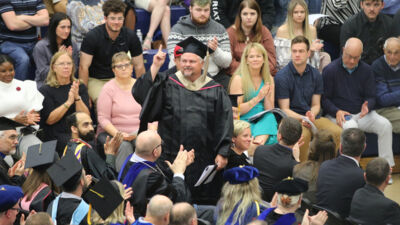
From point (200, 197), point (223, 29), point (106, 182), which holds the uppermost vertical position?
point (223, 29)

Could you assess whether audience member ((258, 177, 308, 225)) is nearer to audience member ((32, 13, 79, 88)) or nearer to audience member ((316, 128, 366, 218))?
audience member ((316, 128, 366, 218))

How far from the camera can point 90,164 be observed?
7.34 metres

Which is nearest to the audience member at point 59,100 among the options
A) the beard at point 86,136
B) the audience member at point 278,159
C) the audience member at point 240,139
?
the beard at point 86,136

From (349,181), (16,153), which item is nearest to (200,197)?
(349,181)

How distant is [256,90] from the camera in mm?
8875

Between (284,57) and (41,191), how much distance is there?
14.0ft

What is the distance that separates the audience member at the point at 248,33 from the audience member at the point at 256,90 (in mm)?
493

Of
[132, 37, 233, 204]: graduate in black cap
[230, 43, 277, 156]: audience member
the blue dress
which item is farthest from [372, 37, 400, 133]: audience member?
[132, 37, 233, 204]: graduate in black cap

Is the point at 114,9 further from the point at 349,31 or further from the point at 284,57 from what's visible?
the point at 349,31

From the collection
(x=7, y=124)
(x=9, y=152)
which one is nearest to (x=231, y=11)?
(x=7, y=124)

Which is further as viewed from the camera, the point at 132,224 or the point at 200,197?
the point at 200,197

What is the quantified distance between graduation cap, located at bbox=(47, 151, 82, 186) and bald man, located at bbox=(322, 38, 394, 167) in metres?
4.18

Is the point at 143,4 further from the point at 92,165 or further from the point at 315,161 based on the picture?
the point at 315,161

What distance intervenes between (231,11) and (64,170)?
15.7 feet
